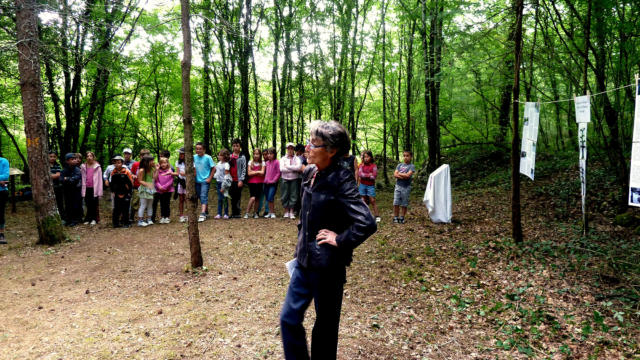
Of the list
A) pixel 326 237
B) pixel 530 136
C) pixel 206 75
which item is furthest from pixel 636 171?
pixel 206 75

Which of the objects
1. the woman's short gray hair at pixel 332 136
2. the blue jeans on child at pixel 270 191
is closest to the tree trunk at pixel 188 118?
the woman's short gray hair at pixel 332 136

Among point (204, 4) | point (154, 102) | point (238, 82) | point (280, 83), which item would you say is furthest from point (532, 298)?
point (154, 102)

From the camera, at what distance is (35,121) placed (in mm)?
7387

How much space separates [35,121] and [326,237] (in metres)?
8.21

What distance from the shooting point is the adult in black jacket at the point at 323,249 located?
234 cm

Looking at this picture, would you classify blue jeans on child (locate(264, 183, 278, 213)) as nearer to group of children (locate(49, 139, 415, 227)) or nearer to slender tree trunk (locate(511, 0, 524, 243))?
group of children (locate(49, 139, 415, 227))

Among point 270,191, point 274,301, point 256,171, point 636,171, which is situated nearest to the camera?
point 636,171

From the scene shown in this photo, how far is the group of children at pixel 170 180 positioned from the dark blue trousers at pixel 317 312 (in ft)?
21.4

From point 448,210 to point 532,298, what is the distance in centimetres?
404

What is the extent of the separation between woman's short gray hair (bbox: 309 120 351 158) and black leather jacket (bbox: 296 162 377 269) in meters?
0.12

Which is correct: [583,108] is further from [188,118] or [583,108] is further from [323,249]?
[188,118]

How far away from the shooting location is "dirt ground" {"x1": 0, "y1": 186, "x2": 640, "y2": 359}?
3.79 metres

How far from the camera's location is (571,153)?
13234mm

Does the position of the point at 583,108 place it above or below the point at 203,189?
above
